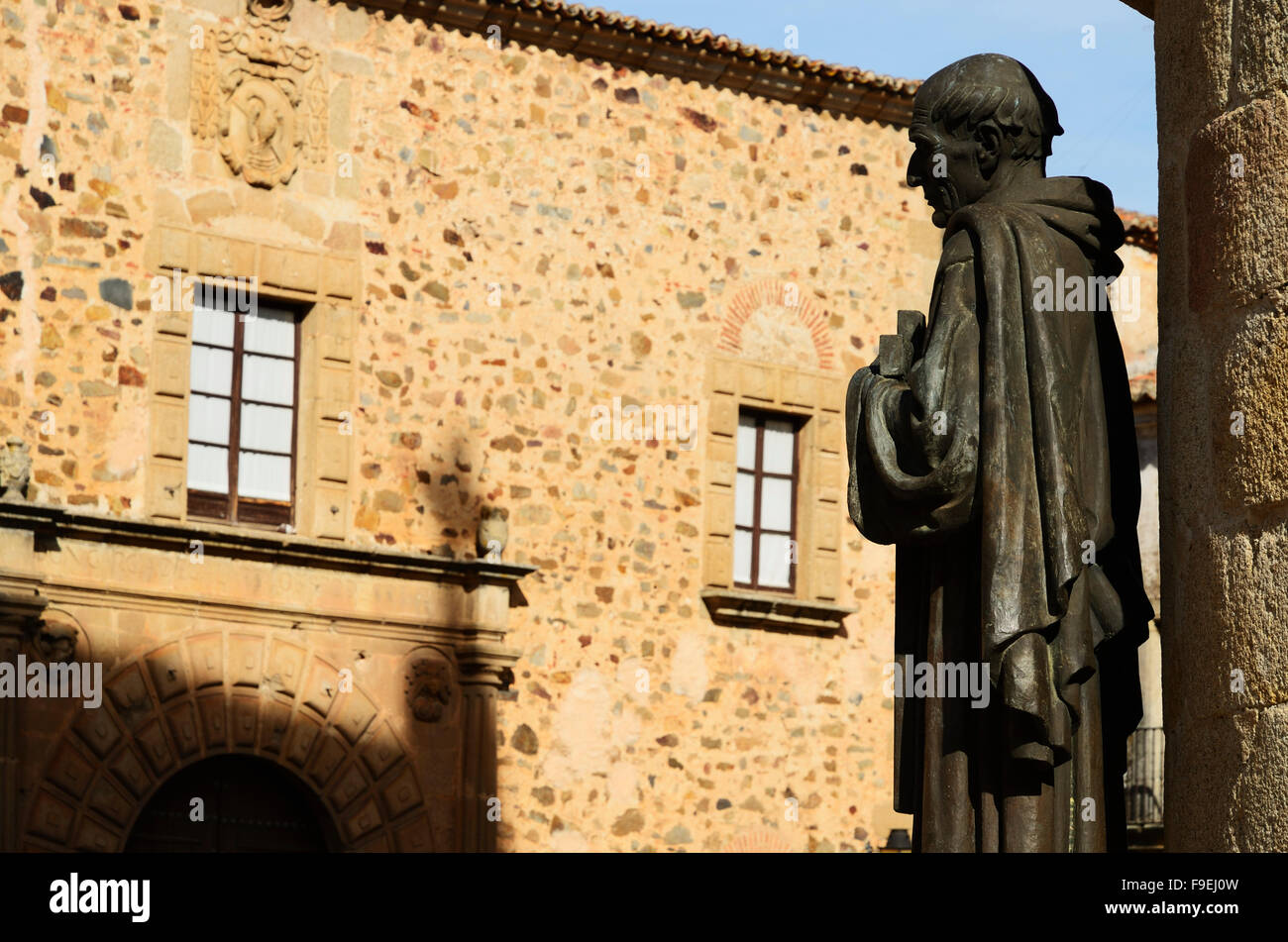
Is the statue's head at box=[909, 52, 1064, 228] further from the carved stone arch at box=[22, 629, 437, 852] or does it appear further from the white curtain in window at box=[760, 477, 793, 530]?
the white curtain in window at box=[760, 477, 793, 530]

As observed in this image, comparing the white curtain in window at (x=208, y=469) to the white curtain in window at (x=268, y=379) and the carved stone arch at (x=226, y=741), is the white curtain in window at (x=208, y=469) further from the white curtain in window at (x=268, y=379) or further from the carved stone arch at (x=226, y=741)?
the carved stone arch at (x=226, y=741)

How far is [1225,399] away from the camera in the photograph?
3.23 metres

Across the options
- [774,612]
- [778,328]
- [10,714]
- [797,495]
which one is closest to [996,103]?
[10,714]

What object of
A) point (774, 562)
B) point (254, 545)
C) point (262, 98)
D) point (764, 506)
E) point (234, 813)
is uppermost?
point (262, 98)

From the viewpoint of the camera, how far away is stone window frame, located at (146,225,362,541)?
592 inches

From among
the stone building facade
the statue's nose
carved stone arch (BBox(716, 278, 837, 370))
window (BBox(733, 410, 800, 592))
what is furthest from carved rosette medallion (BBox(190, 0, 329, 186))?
the statue's nose

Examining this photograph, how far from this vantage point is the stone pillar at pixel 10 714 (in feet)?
45.8

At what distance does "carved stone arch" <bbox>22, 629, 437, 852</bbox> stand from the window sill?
2623 millimetres

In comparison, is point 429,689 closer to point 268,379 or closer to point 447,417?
point 447,417

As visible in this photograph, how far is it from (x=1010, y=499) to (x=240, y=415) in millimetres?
12574

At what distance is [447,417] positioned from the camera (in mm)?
16219

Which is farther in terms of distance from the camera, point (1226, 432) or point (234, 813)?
point (234, 813)

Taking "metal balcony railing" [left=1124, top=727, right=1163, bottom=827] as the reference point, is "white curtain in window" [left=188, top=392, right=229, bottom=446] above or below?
above

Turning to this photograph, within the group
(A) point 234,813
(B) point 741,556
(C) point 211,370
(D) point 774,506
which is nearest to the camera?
(A) point 234,813
